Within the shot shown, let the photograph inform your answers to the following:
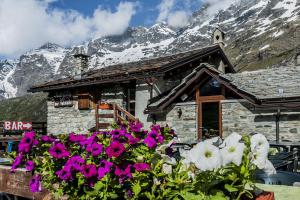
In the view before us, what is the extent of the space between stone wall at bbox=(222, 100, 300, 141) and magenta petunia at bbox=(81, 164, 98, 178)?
10331 millimetres

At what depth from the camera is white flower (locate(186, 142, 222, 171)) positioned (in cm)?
182

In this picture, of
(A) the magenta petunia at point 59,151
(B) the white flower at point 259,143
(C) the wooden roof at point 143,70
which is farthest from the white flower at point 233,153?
(C) the wooden roof at point 143,70

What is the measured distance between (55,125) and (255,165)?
19131 millimetres

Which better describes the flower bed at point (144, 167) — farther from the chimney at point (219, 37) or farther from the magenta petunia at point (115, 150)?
the chimney at point (219, 37)

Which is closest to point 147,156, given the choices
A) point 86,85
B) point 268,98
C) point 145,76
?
point 268,98

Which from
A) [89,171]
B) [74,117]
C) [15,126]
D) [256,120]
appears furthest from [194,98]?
[89,171]

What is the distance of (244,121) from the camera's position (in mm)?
13070

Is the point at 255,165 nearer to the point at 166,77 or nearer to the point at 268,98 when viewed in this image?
the point at 268,98

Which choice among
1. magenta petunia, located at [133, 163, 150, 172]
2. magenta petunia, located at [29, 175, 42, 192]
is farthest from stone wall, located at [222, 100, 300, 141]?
magenta petunia, located at [133, 163, 150, 172]

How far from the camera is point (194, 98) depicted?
49.5 ft

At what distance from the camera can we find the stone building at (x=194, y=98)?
12352mm

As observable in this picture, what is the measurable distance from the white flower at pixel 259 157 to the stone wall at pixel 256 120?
1063 cm

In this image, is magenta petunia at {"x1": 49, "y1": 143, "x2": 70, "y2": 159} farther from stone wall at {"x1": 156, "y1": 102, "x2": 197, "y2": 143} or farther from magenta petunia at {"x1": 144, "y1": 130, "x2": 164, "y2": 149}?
stone wall at {"x1": 156, "y1": 102, "x2": 197, "y2": 143}

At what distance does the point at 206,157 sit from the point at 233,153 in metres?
0.14
